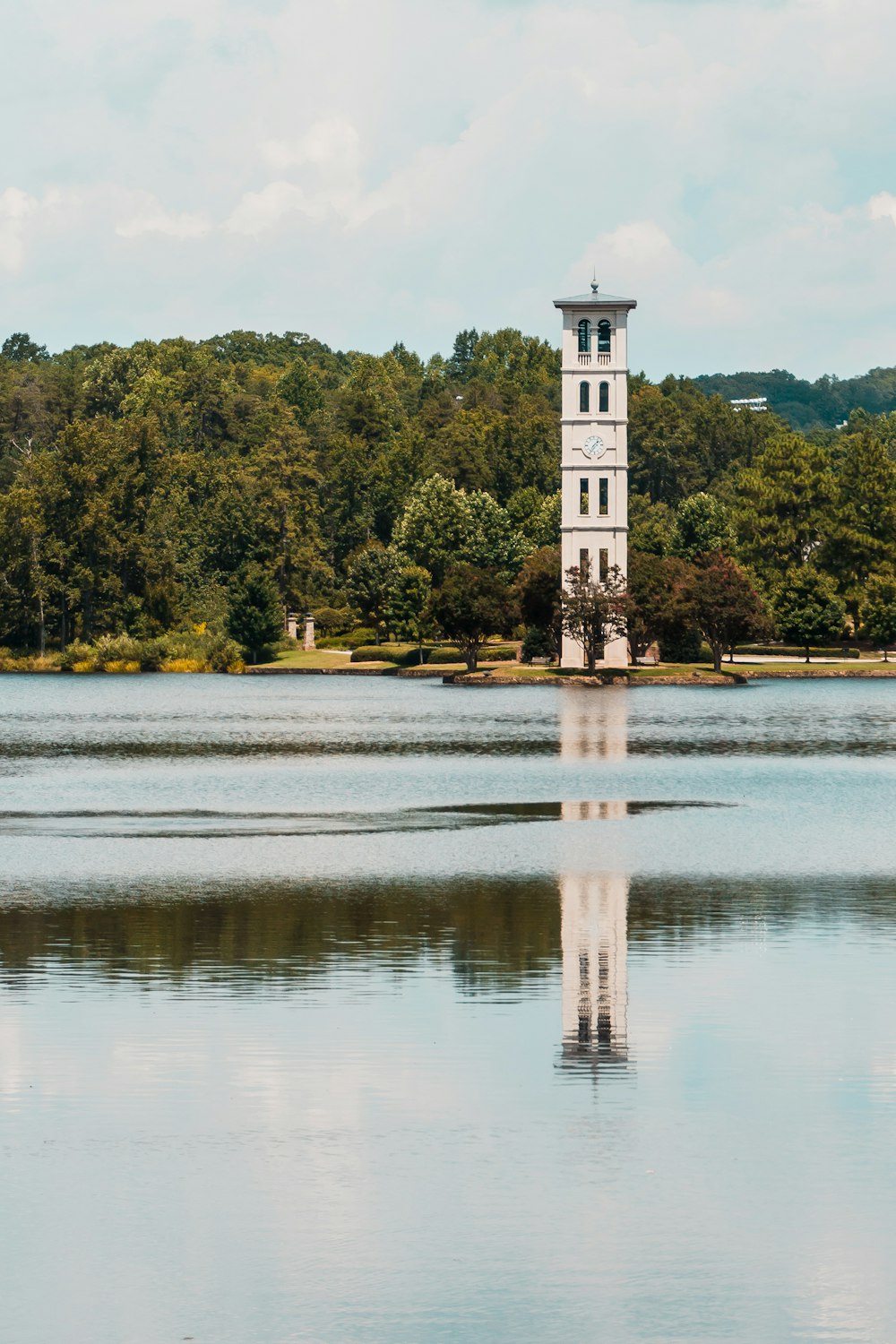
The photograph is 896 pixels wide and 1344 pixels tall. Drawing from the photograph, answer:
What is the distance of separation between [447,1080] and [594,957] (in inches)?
257

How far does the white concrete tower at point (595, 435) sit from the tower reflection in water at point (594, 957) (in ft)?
260

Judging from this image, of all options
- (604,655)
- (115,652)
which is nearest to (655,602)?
(604,655)

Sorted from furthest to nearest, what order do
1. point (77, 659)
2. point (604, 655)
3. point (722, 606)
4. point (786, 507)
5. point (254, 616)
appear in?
1. point (786, 507)
2. point (77, 659)
3. point (254, 616)
4. point (604, 655)
5. point (722, 606)

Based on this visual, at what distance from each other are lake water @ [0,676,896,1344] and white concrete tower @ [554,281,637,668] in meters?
83.6

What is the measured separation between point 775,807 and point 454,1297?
32.2 m

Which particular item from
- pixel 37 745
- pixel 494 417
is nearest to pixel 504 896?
pixel 37 745

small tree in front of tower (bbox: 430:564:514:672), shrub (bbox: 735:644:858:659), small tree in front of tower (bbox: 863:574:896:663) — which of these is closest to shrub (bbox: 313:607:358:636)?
small tree in front of tower (bbox: 430:564:514:672)

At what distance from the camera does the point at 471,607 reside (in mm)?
120625

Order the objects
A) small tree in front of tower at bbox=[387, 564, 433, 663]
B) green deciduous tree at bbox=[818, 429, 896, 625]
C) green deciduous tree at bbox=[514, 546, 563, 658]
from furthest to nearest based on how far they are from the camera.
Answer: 1. green deciduous tree at bbox=[818, 429, 896, 625]
2. small tree in front of tower at bbox=[387, 564, 433, 663]
3. green deciduous tree at bbox=[514, 546, 563, 658]

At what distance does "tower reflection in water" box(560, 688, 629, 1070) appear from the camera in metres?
18.3

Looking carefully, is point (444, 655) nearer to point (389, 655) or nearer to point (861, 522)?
point (389, 655)

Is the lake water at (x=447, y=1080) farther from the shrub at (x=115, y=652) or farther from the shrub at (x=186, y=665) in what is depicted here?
Answer: the shrub at (x=186, y=665)

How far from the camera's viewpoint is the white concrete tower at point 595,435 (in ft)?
403

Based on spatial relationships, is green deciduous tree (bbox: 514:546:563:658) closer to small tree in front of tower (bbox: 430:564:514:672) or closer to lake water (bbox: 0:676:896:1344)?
small tree in front of tower (bbox: 430:564:514:672)
